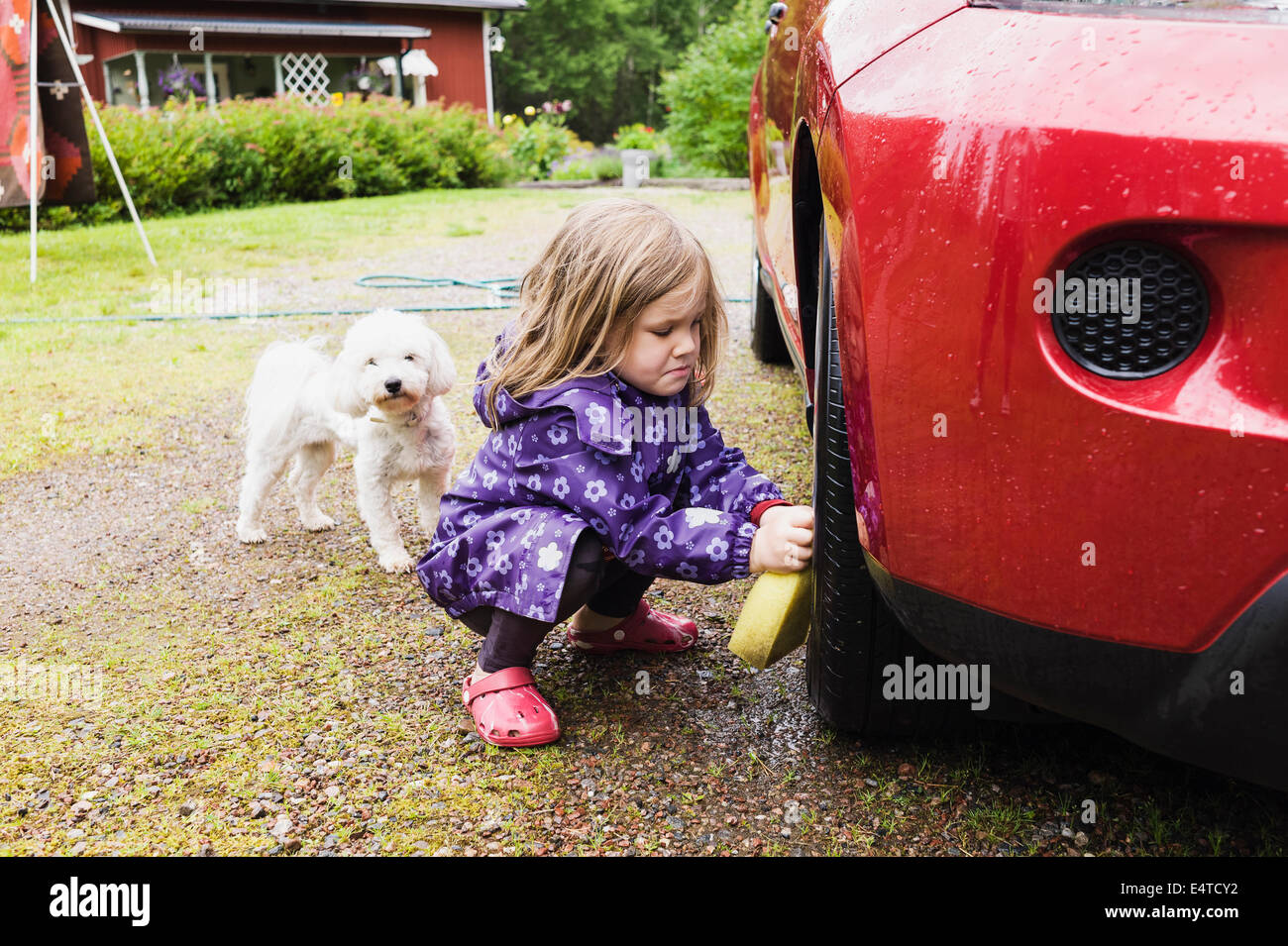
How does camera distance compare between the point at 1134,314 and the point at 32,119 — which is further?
the point at 32,119

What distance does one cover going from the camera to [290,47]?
24859mm

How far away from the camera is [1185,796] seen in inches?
77.0

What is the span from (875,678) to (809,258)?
96 centimetres

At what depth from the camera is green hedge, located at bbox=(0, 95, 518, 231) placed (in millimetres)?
11922

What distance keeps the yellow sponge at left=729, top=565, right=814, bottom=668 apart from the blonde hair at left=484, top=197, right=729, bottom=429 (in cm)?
52

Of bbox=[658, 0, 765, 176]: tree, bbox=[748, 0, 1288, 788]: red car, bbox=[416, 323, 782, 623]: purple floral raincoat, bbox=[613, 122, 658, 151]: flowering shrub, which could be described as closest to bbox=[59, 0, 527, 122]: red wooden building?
bbox=[613, 122, 658, 151]: flowering shrub

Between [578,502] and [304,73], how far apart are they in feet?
84.6

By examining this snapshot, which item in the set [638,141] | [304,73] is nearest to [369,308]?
[638,141]

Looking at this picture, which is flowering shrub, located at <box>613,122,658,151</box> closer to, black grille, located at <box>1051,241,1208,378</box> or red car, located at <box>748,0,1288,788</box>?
red car, located at <box>748,0,1288,788</box>

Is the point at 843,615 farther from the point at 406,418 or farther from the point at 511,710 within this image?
the point at 406,418

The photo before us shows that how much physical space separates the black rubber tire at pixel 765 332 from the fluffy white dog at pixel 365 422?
2178 mm

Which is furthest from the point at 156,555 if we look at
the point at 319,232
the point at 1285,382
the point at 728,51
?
the point at 728,51

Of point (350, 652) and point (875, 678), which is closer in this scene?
point (875, 678)
